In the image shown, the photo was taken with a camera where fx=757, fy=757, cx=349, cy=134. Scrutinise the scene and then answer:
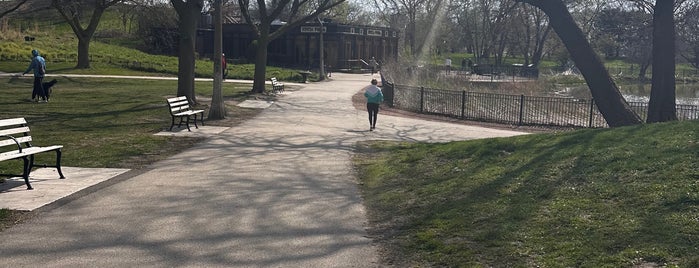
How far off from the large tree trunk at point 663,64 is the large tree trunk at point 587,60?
0.66m

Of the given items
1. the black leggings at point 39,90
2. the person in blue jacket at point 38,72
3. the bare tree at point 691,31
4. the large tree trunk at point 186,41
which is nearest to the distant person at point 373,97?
the large tree trunk at point 186,41

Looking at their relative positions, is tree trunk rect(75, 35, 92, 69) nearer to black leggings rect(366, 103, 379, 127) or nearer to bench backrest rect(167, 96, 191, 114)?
bench backrest rect(167, 96, 191, 114)

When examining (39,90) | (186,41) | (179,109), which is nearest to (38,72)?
(39,90)

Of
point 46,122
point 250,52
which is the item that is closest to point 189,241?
point 46,122

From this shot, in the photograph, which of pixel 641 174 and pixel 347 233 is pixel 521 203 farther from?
pixel 347 233

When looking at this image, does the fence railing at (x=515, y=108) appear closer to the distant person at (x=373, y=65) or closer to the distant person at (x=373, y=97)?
the distant person at (x=373, y=97)

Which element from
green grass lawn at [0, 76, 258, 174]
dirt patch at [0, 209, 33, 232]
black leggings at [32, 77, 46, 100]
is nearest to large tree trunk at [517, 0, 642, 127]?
green grass lawn at [0, 76, 258, 174]

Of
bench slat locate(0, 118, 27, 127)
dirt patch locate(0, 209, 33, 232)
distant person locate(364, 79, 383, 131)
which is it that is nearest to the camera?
dirt patch locate(0, 209, 33, 232)

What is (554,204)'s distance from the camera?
7406mm

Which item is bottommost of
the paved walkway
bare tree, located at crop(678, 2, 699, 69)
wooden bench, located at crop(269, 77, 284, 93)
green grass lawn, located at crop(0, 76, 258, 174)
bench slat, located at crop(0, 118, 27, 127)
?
the paved walkway

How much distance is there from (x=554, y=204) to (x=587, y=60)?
1101 centimetres

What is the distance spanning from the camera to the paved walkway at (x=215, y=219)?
6.66 meters

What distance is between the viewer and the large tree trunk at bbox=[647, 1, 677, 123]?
17.1 metres

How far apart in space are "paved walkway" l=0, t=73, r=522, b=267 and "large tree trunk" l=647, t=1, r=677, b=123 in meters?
7.95
